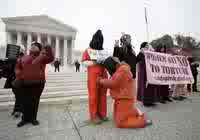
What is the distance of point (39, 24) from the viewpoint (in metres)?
34.3

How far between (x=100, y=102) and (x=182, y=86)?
3740mm

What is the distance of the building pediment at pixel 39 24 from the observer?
108 feet

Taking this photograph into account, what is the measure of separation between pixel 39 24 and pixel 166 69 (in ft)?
115

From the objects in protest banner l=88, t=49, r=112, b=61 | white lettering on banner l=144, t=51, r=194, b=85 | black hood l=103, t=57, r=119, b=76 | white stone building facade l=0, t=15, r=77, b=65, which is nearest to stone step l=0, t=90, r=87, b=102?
white lettering on banner l=144, t=51, r=194, b=85

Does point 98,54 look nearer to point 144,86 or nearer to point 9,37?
point 144,86

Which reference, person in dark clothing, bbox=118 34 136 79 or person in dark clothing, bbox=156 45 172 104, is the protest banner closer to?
person in dark clothing, bbox=118 34 136 79

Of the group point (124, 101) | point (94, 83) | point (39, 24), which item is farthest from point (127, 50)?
point (39, 24)

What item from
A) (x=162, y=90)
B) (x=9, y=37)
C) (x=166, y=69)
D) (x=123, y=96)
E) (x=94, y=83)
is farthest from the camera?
(x=9, y=37)

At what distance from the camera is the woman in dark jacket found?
273cm

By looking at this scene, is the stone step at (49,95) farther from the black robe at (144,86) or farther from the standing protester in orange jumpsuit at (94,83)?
the standing protester in orange jumpsuit at (94,83)

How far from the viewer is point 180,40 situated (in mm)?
46375

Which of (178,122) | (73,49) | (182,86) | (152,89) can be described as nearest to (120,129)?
(178,122)

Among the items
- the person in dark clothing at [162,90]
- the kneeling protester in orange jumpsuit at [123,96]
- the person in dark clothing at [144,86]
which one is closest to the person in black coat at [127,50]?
the kneeling protester in orange jumpsuit at [123,96]

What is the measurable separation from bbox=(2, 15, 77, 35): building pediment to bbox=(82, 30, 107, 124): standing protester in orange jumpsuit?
3452 centimetres
